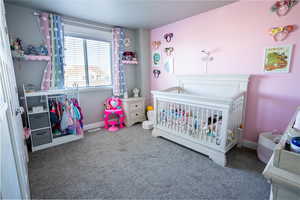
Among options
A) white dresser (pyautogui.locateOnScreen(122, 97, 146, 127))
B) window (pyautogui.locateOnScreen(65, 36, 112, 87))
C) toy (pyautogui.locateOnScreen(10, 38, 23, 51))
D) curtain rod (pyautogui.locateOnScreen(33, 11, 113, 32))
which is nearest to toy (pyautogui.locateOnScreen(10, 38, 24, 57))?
toy (pyautogui.locateOnScreen(10, 38, 23, 51))

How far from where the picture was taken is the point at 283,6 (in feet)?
5.97

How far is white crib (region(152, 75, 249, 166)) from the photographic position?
1824 millimetres

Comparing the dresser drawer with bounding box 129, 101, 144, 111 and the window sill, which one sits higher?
the window sill

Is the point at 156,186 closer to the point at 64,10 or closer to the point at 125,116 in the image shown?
the point at 125,116

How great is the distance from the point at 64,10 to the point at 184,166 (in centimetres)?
309

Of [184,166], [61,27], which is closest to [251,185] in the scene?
[184,166]

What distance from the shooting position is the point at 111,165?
6.17 feet

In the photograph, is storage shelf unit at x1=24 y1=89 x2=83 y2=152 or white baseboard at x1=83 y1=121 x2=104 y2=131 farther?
white baseboard at x1=83 y1=121 x2=104 y2=131

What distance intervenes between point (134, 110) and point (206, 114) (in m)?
1.88

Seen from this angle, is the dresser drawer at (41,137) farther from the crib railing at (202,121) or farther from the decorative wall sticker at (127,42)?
the decorative wall sticker at (127,42)

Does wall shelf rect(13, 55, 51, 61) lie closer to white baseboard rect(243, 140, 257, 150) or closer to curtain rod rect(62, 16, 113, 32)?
curtain rod rect(62, 16, 113, 32)

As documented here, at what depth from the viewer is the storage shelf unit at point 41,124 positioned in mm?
2203

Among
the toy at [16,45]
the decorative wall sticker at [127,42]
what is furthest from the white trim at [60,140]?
the decorative wall sticker at [127,42]

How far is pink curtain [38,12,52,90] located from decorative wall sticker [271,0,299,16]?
3425 millimetres
